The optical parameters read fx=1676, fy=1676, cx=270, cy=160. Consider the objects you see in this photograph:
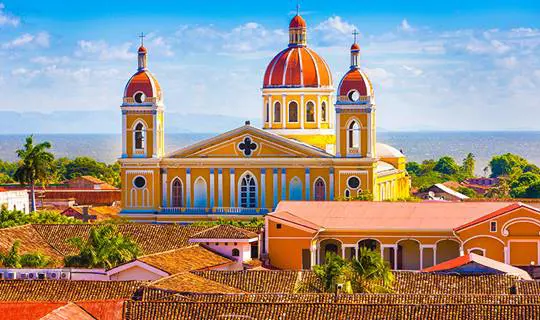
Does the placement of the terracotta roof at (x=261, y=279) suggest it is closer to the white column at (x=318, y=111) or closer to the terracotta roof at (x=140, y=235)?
the terracotta roof at (x=140, y=235)

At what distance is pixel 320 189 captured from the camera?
77062 mm

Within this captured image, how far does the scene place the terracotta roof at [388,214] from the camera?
62.3 metres

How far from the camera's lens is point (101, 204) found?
341ft

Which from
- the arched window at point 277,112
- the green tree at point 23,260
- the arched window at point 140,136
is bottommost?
the green tree at point 23,260

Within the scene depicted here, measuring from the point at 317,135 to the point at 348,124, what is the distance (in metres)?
4.82

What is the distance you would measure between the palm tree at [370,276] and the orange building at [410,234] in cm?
1487

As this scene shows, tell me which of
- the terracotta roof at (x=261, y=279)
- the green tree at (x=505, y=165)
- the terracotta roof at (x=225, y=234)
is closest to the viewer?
the terracotta roof at (x=261, y=279)

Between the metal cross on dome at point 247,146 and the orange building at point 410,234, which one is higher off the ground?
the metal cross on dome at point 247,146

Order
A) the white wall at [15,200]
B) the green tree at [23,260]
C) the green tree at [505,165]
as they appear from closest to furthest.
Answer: the green tree at [23,260] < the white wall at [15,200] < the green tree at [505,165]

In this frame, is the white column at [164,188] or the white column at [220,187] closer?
the white column at [220,187]

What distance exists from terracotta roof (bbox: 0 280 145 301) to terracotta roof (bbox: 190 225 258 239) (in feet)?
40.0

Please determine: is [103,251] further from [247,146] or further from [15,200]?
[15,200]

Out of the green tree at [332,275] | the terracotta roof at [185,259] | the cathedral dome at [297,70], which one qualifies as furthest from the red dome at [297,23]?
the green tree at [332,275]

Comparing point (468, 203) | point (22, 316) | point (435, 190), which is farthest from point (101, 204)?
point (22, 316)
